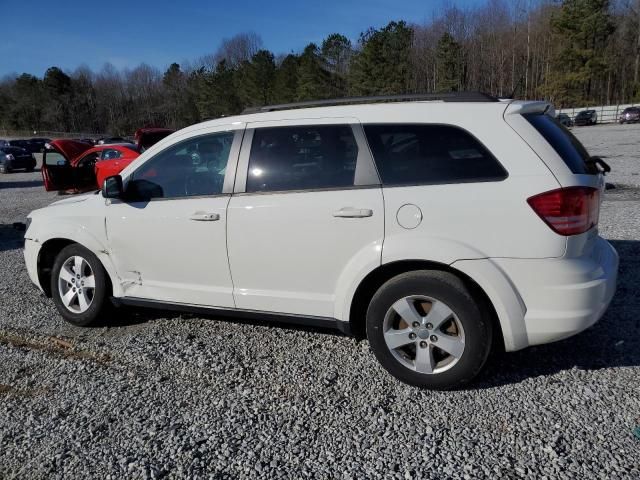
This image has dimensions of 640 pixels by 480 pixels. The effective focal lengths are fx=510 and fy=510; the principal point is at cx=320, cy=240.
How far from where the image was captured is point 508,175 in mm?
3014

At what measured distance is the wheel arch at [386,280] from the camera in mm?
3188

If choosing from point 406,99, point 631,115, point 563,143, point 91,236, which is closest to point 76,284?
point 91,236

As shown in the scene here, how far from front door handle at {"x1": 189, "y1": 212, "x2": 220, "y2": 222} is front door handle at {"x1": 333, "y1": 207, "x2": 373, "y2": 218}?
0.94 metres

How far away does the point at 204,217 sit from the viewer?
3762 millimetres

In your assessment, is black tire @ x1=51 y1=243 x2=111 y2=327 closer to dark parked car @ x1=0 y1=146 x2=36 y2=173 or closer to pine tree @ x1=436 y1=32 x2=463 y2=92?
dark parked car @ x1=0 y1=146 x2=36 y2=173

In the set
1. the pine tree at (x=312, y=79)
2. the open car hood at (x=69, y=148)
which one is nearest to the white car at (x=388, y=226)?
the open car hood at (x=69, y=148)

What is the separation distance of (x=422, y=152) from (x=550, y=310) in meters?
1.23

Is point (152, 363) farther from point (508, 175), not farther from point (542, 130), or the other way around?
point (542, 130)

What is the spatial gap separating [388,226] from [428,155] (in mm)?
523

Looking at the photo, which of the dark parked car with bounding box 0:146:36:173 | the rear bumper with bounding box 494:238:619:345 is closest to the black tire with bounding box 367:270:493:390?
the rear bumper with bounding box 494:238:619:345

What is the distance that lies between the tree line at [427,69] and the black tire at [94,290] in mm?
44376

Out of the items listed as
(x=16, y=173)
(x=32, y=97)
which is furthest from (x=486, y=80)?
(x=32, y=97)

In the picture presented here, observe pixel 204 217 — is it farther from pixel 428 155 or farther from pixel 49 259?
pixel 49 259

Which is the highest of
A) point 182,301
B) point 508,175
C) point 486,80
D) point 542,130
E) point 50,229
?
point 486,80
